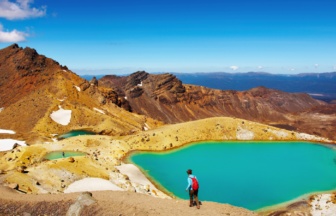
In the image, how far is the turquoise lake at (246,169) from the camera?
25.7m

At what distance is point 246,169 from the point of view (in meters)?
33.6

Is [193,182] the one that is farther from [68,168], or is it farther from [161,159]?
[161,159]

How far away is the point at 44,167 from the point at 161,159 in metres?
20.4

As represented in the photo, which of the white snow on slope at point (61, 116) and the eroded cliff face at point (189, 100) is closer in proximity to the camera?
the white snow on slope at point (61, 116)

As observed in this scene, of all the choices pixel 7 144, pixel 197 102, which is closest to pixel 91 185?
pixel 7 144

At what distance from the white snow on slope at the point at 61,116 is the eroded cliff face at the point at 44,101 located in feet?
2.66

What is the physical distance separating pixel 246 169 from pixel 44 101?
60.0m

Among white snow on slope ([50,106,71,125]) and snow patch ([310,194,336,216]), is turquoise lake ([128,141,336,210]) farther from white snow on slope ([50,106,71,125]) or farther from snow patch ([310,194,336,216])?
white snow on slope ([50,106,71,125])

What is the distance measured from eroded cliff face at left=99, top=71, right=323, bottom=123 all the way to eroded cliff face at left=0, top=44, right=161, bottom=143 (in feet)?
125

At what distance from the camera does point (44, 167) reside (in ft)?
73.7

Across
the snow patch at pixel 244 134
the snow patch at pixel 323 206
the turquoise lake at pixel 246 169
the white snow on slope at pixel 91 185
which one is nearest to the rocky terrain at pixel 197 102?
the snow patch at pixel 244 134

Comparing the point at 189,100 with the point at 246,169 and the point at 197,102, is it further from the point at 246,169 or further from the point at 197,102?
the point at 246,169

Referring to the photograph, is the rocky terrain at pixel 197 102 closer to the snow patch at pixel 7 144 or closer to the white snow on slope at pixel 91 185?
the snow patch at pixel 7 144

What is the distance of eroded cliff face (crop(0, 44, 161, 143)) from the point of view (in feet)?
177
